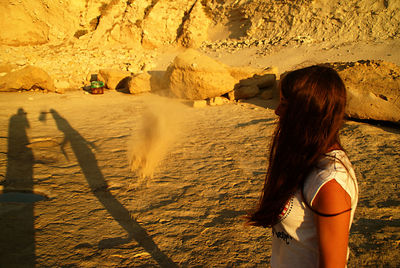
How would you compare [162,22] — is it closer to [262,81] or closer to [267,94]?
[262,81]

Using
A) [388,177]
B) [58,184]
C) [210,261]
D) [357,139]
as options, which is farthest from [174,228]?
[357,139]

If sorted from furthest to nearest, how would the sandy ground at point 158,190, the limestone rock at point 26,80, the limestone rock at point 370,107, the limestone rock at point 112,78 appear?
the limestone rock at point 112,78, the limestone rock at point 26,80, the limestone rock at point 370,107, the sandy ground at point 158,190

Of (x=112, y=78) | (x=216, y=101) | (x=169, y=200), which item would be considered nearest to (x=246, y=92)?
(x=216, y=101)

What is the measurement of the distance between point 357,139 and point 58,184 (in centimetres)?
459

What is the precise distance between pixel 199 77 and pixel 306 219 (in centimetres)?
713

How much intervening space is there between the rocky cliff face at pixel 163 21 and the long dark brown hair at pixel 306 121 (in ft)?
40.0

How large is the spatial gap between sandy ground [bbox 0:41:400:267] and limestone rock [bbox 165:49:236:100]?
1.69 m

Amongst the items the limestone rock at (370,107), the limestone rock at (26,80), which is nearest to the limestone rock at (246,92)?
the limestone rock at (370,107)

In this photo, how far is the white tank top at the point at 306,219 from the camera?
0.77 metres

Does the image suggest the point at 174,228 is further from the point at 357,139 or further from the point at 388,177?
the point at 357,139

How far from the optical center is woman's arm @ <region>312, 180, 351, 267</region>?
0.73 meters

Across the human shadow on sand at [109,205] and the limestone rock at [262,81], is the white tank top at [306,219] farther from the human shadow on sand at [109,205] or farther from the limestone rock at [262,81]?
the limestone rock at [262,81]

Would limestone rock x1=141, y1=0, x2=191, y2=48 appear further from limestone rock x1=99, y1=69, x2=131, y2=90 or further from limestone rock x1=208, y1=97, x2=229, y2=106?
limestone rock x1=208, y1=97, x2=229, y2=106

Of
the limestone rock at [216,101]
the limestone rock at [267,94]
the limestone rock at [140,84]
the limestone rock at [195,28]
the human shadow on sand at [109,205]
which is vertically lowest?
the human shadow on sand at [109,205]
